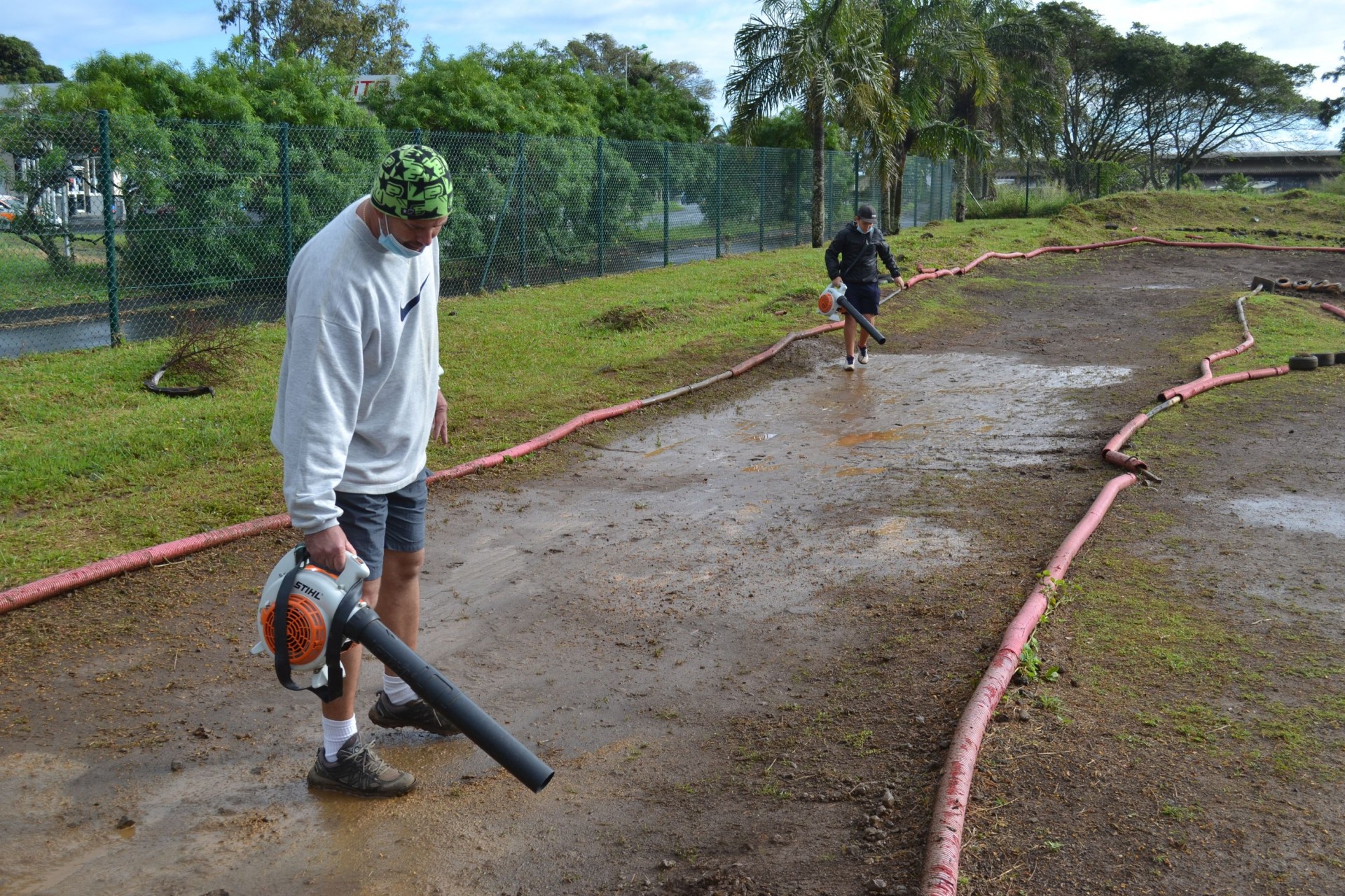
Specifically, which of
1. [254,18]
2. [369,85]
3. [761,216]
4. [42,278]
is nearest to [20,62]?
[254,18]

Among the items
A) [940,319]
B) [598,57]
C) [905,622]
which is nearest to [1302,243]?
[940,319]

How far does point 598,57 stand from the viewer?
193 feet

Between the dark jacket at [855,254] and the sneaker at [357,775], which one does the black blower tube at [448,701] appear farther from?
the dark jacket at [855,254]

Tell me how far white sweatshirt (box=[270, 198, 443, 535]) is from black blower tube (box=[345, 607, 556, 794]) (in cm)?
32

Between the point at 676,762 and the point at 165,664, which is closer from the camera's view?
the point at 676,762

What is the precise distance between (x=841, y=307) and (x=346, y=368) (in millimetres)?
8504

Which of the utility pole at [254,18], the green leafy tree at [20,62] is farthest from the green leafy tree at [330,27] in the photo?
the green leafy tree at [20,62]

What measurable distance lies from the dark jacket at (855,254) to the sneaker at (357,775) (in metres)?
8.57

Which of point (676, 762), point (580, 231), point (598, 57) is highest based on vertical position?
point (598, 57)

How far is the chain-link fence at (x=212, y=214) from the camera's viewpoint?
10.9m

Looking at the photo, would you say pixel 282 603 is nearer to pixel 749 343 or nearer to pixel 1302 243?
pixel 749 343

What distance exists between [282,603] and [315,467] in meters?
0.38

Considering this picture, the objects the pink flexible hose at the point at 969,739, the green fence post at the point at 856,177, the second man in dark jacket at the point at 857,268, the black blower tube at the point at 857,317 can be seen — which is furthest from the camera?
the green fence post at the point at 856,177

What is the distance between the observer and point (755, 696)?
425 cm
